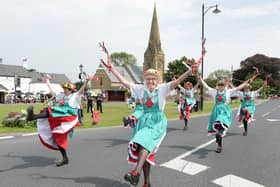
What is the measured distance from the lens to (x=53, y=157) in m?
5.73

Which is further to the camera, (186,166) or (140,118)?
(186,166)

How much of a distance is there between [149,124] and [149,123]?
19 mm

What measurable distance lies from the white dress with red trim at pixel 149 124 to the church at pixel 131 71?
58924 millimetres

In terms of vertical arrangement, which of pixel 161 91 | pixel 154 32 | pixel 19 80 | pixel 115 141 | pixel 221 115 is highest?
pixel 154 32

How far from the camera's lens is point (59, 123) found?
4.89 metres

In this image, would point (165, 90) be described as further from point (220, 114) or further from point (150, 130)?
point (220, 114)

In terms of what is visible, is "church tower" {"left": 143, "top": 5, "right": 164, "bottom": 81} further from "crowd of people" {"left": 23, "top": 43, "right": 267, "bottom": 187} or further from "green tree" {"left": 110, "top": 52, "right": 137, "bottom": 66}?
"crowd of people" {"left": 23, "top": 43, "right": 267, "bottom": 187}

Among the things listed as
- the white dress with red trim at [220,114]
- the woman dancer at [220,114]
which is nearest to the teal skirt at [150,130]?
the woman dancer at [220,114]

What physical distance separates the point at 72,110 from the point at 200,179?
2.93 metres

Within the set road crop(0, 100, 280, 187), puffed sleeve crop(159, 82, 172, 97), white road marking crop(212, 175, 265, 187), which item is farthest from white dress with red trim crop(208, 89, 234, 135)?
puffed sleeve crop(159, 82, 172, 97)

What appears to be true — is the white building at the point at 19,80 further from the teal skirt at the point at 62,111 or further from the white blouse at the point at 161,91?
the white blouse at the point at 161,91

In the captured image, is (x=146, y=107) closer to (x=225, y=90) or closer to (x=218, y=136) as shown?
(x=218, y=136)

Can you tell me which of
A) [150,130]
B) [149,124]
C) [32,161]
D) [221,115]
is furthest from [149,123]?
[221,115]

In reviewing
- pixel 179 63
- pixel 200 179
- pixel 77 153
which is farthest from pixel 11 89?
pixel 200 179
